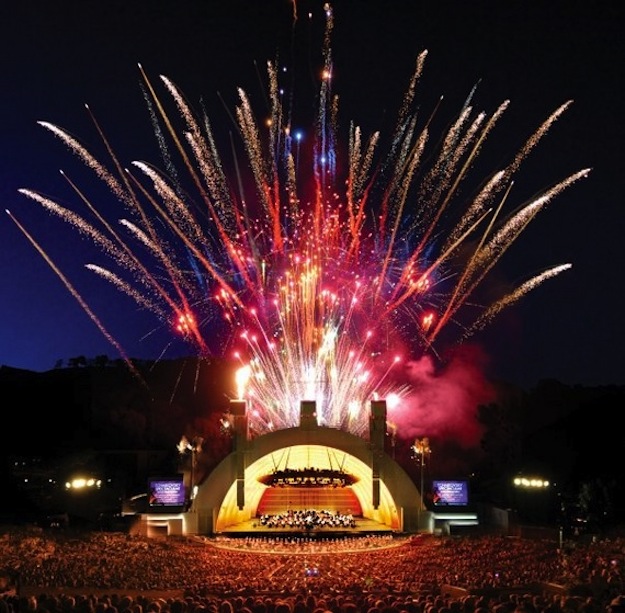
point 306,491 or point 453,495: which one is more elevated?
point 306,491

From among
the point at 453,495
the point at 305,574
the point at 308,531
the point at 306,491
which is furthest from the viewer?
the point at 306,491

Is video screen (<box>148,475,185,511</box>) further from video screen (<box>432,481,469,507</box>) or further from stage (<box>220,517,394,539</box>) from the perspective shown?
video screen (<box>432,481,469,507</box>)

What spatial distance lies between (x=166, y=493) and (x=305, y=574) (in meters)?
14.6

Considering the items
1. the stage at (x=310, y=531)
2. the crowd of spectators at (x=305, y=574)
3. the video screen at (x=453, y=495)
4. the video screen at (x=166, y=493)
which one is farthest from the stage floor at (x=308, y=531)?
the video screen at (x=453, y=495)

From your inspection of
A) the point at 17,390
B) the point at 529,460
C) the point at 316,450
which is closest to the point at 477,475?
the point at 529,460

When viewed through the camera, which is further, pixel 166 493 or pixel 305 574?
A: pixel 166 493

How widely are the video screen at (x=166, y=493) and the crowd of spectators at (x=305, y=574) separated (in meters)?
2.15

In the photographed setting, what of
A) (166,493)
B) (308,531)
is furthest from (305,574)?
(166,493)

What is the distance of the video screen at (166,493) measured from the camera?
3834 cm

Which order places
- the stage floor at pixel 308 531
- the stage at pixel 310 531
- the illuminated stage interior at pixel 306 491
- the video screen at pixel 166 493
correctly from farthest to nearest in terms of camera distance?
the illuminated stage interior at pixel 306 491
the video screen at pixel 166 493
the stage floor at pixel 308 531
the stage at pixel 310 531

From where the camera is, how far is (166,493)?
38469 millimetres

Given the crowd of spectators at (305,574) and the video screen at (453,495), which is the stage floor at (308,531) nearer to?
the crowd of spectators at (305,574)

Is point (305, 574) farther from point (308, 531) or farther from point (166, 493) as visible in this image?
point (166, 493)

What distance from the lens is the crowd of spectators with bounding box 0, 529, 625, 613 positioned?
15359 millimetres
